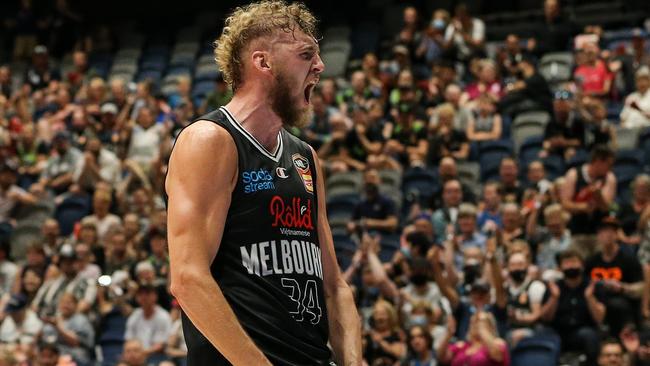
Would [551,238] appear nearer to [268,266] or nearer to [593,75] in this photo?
[593,75]

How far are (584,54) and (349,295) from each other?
32.7 ft

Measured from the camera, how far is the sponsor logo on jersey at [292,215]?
9.30 ft

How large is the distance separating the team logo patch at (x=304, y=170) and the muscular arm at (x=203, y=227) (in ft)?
0.86

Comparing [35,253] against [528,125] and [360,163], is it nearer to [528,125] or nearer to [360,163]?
[360,163]

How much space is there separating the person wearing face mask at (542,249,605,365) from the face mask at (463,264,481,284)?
831 millimetres

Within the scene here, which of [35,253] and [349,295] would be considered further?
[35,253]

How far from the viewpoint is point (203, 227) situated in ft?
8.91

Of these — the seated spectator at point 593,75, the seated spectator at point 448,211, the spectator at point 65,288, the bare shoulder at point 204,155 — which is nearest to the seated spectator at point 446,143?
the seated spectator at point 448,211

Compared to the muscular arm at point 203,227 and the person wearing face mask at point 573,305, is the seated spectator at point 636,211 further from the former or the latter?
the muscular arm at point 203,227

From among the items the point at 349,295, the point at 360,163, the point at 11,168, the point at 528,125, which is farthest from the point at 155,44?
the point at 349,295

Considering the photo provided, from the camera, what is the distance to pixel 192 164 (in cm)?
273

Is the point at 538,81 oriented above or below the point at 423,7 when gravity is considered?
below

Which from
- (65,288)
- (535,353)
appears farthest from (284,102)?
(65,288)

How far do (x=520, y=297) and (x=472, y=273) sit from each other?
0.58 meters
